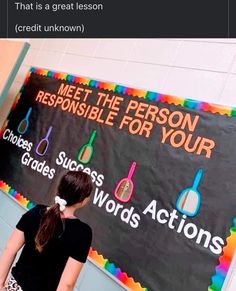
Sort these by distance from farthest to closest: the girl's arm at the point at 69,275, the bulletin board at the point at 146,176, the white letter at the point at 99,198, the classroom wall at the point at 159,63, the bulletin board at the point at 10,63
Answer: the bulletin board at the point at 10,63
the white letter at the point at 99,198
the classroom wall at the point at 159,63
the bulletin board at the point at 146,176
the girl's arm at the point at 69,275

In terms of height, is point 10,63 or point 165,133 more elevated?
point 10,63

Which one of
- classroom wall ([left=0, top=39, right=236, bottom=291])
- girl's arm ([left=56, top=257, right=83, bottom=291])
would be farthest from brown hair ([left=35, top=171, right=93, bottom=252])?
classroom wall ([left=0, top=39, right=236, bottom=291])

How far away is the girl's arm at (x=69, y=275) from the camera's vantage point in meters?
1.13

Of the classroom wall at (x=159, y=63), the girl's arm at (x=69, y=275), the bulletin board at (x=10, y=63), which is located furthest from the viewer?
the bulletin board at (x=10, y=63)

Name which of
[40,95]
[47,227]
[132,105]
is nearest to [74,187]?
[47,227]

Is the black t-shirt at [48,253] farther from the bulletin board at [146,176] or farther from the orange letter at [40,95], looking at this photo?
the orange letter at [40,95]

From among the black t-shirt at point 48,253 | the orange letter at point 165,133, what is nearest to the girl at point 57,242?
the black t-shirt at point 48,253

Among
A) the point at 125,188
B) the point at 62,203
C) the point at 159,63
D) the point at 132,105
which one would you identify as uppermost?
the point at 159,63

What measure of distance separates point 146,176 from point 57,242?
2.02 ft

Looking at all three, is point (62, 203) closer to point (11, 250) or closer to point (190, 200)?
point (11, 250)

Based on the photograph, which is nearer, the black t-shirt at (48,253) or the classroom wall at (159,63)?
the black t-shirt at (48,253)

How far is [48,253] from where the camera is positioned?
1.17 m

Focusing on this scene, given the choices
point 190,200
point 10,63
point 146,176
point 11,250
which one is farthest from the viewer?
point 10,63
